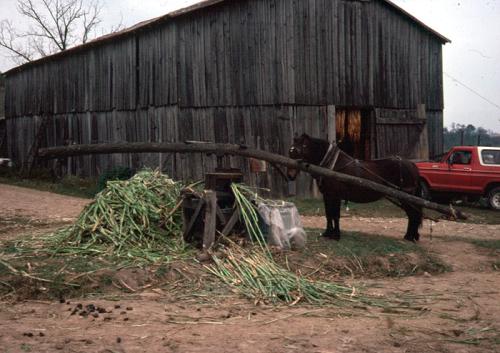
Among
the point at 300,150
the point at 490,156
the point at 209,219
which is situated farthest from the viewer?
the point at 490,156

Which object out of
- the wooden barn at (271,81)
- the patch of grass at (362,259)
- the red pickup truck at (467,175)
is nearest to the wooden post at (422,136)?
the wooden barn at (271,81)

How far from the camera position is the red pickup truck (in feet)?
53.1

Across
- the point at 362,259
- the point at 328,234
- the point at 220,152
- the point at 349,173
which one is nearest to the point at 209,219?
the point at 220,152

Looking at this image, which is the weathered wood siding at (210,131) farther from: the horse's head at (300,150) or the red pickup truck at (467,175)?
the horse's head at (300,150)

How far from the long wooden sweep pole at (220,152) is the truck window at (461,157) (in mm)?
7993

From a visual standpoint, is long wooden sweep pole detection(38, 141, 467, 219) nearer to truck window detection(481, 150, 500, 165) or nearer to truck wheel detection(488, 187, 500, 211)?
truck wheel detection(488, 187, 500, 211)

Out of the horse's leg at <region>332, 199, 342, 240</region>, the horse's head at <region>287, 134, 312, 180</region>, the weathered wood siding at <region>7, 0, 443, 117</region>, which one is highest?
the weathered wood siding at <region>7, 0, 443, 117</region>

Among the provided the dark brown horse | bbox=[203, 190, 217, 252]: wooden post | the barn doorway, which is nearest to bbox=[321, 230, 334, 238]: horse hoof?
the dark brown horse

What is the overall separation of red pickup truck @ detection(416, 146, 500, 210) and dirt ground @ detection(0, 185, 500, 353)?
30.1 feet

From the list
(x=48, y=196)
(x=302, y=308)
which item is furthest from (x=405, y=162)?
(x=48, y=196)

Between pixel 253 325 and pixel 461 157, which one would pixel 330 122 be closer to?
pixel 461 157

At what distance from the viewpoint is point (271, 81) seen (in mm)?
16266

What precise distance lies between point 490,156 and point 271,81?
22.2 feet

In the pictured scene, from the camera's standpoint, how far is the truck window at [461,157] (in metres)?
16.7
